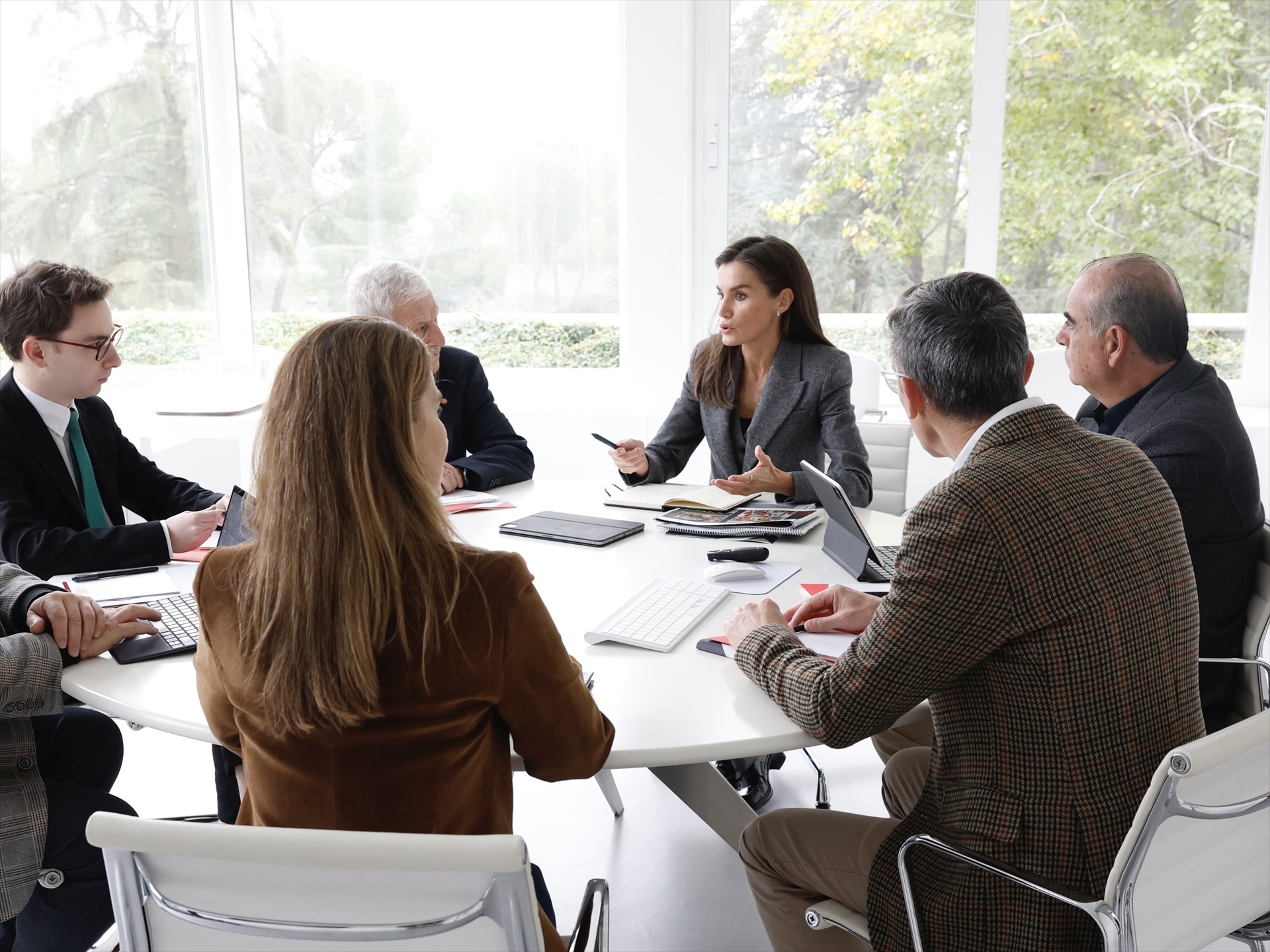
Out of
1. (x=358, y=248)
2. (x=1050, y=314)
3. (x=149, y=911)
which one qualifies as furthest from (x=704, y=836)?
(x=358, y=248)

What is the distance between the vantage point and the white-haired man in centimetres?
300

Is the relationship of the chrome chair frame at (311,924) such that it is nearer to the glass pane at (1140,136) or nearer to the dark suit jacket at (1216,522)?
the dark suit jacket at (1216,522)

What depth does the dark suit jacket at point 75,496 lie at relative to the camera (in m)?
2.24

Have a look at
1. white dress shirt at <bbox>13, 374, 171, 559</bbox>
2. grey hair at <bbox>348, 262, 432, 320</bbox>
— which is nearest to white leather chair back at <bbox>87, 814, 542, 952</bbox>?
white dress shirt at <bbox>13, 374, 171, 559</bbox>

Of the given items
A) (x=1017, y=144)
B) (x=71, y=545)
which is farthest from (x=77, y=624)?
(x=1017, y=144)

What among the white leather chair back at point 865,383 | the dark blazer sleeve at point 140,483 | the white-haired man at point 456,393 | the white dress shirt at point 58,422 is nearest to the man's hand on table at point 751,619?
the white-haired man at point 456,393

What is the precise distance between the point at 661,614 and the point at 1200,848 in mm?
904

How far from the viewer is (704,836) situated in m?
2.65

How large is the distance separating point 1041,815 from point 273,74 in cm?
499

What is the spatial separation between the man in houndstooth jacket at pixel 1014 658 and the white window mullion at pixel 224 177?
4398 millimetres

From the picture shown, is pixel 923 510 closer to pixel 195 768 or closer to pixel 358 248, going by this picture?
pixel 195 768

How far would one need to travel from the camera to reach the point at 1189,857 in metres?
1.33

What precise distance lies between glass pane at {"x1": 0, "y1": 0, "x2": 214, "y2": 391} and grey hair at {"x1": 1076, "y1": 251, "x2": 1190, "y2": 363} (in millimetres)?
4457

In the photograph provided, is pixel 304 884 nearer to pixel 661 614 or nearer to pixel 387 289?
pixel 661 614
